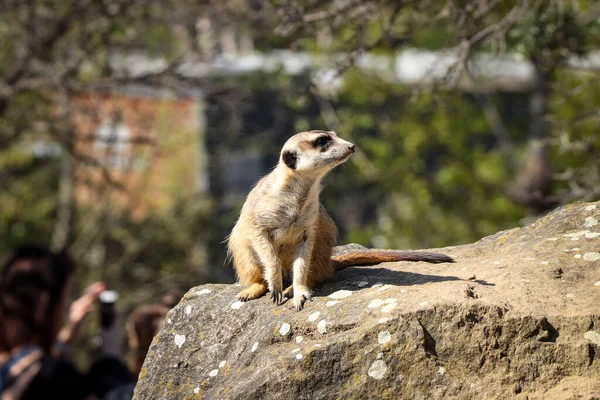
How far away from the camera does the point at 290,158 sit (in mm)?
4328

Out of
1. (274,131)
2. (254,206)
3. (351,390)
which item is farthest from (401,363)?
(274,131)

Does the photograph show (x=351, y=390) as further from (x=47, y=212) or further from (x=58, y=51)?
(x=47, y=212)

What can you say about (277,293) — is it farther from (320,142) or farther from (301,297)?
(320,142)

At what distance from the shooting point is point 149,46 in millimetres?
11844

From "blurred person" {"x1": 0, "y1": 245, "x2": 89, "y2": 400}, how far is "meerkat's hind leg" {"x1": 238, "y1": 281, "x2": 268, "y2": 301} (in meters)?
1.45

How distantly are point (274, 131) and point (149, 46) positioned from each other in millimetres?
3822

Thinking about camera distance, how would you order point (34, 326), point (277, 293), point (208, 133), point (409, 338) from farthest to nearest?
point (208, 133)
point (34, 326)
point (277, 293)
point (409, 338)

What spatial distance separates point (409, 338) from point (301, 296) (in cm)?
65

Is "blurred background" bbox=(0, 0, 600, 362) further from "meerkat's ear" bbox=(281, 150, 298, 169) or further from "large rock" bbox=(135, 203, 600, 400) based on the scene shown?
"large rock" bbox=(135, 203, 600, 400)

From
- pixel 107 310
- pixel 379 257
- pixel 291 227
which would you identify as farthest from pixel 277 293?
pixel 107 310

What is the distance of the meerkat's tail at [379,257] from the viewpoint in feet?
14.7

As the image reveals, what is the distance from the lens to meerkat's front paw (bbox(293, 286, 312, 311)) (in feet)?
13.0

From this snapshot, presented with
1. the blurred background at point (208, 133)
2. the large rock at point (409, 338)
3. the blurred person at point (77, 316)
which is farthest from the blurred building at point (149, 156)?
the large rock at point (409, 338)

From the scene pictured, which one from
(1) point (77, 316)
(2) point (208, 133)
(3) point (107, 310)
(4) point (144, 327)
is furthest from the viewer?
(2) point (208, 133)
